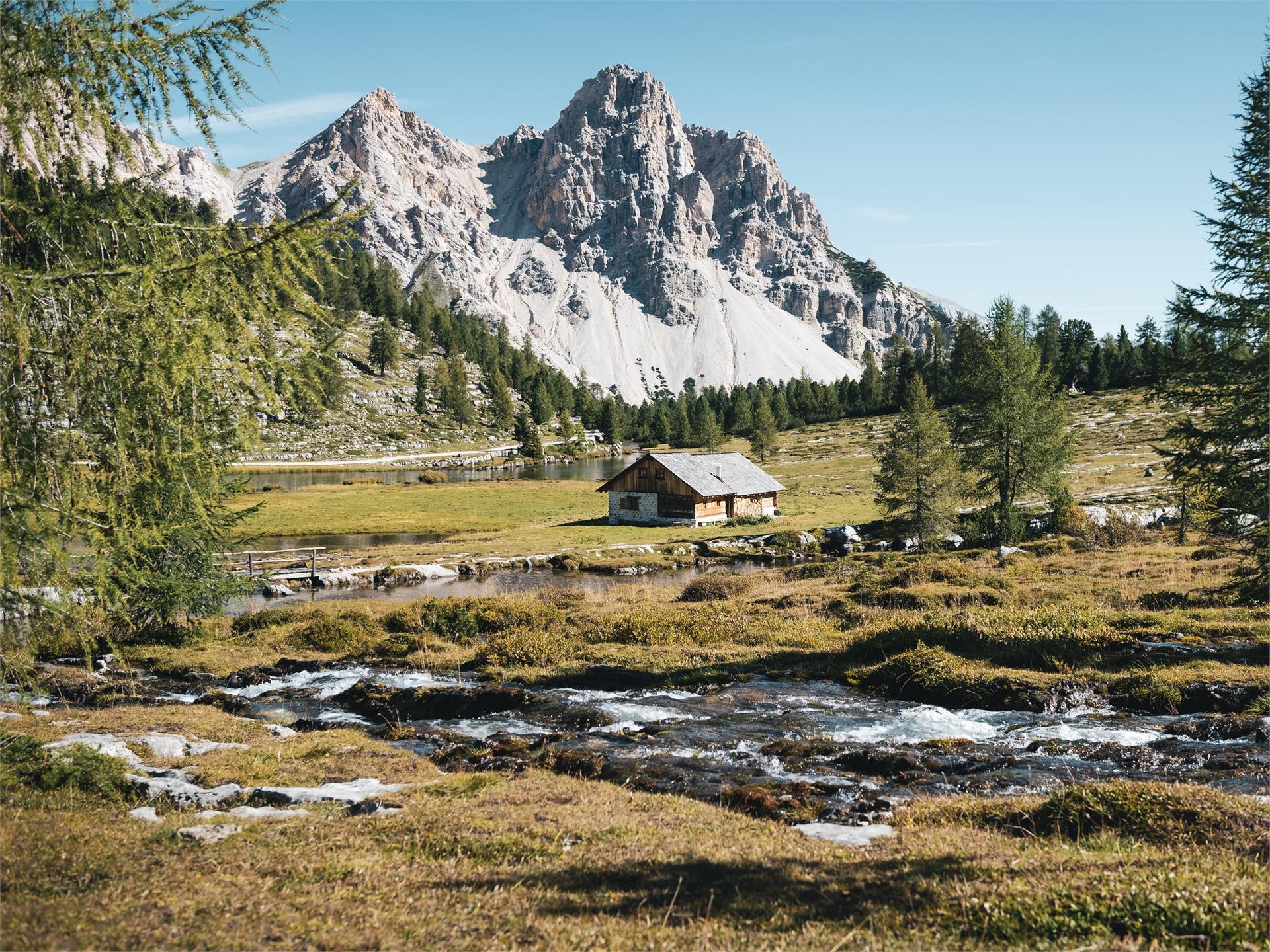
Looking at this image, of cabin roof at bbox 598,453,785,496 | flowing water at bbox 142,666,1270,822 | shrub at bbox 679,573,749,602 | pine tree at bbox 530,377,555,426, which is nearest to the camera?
flowing water at bbox 142,666,1270,822

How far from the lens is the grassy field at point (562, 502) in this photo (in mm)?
55656

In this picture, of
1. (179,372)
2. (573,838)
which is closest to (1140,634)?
(573,838)

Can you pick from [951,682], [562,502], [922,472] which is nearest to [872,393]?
[562,502]

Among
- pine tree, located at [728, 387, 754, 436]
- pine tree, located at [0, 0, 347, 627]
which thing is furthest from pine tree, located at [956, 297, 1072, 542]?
pine tree, located at [728, 387, 754, 436]

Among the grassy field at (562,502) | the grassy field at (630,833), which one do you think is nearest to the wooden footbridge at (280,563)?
the grassy field at (562,502)

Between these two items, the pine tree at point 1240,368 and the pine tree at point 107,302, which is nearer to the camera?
the pine tree at point 107,302

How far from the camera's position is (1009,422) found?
4281cm

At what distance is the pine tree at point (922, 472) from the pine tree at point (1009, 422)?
1.34 metres

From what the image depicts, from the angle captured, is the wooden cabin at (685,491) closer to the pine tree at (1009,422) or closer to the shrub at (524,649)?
the pine tree at (1009,422)

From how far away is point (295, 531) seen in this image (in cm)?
5822

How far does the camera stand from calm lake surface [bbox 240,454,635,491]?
9912 centimetres

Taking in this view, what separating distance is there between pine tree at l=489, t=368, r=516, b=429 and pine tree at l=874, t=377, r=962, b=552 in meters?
132

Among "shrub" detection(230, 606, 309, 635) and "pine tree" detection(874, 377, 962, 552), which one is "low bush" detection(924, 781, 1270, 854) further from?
"pine tree" detection(874, 377, 962, 552)

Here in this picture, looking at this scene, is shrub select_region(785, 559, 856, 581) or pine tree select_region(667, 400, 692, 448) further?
pine tree select_region(667, 400, 692, 448)
